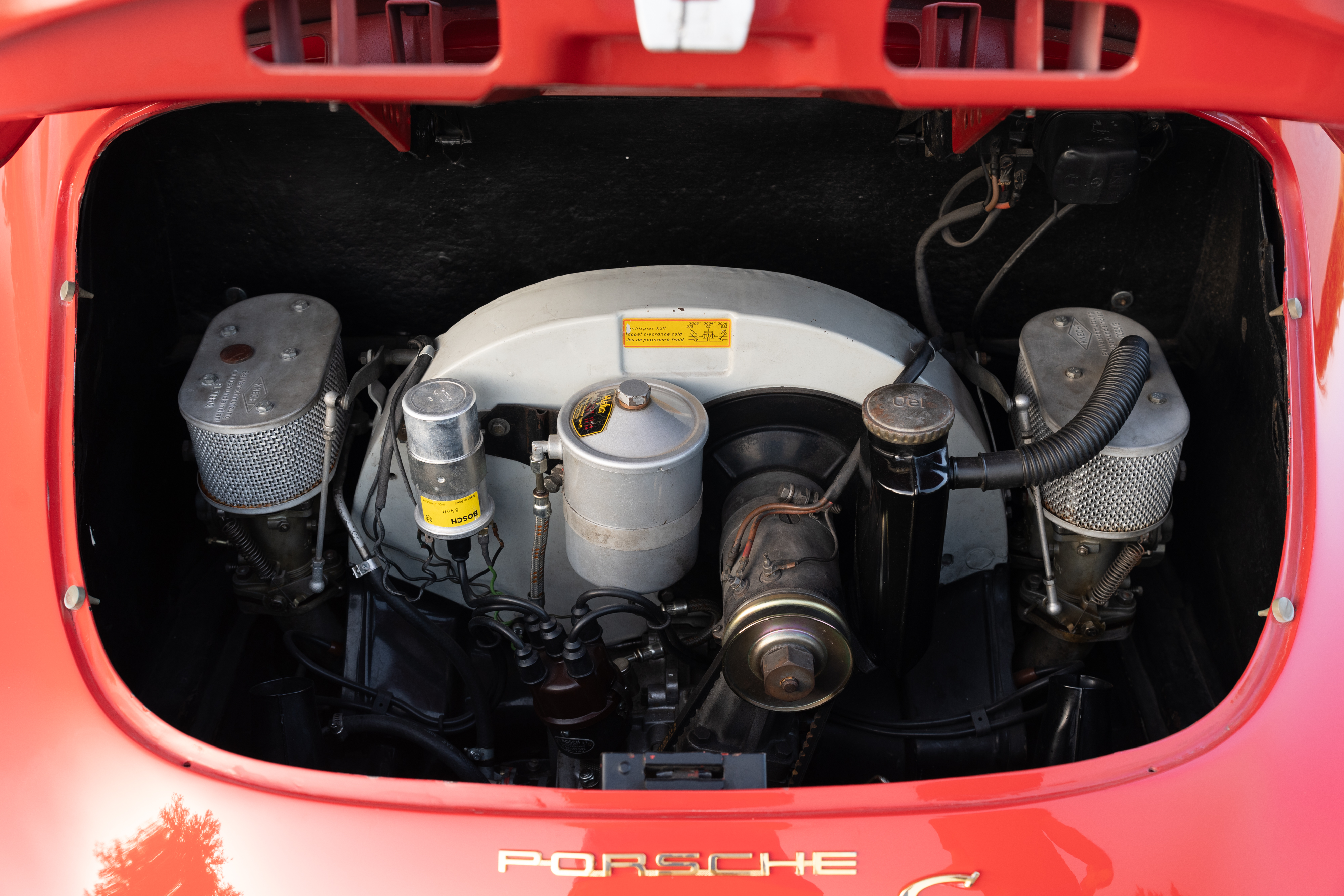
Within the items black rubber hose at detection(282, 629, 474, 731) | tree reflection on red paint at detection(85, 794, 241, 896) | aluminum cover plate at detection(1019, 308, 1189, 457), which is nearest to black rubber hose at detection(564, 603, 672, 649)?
black rubber hose at detection(282, 629, 474, 731)

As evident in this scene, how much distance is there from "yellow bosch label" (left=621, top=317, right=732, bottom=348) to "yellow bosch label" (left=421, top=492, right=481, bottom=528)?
33 cm

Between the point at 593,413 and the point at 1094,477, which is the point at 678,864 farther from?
the point at 1094,477

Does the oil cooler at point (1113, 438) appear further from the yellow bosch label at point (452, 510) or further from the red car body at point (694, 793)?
the yellow bosch label at point (452, 510)

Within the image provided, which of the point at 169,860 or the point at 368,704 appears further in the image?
the point at 368,704

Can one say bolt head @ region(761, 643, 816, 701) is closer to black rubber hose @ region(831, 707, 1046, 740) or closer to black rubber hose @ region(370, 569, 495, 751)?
black rubber hose @ region(831, 707, 1046, 740)

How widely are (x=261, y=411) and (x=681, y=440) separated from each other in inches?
25.5

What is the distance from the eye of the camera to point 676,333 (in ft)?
5.07

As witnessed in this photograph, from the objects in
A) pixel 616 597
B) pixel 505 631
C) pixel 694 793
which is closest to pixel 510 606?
pixel 505 631

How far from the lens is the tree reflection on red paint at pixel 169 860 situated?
110 cm

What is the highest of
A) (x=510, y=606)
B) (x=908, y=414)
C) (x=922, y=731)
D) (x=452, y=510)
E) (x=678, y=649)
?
(x=908, y=414)

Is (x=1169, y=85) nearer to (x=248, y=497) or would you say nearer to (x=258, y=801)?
(x=258, y=801)

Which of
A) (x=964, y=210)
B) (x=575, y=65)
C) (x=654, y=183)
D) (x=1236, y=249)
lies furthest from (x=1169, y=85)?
(x=654, y=183)

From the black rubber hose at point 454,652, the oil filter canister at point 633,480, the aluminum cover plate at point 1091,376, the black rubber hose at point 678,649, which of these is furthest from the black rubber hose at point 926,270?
the black rubber hose at point 454,652

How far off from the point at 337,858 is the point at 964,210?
1395mm
